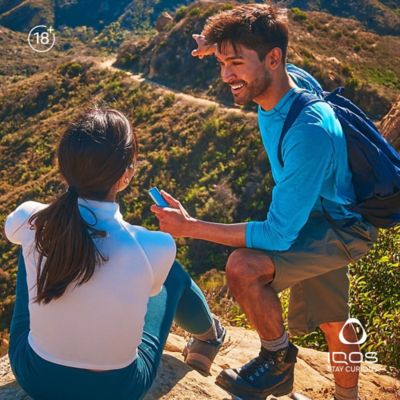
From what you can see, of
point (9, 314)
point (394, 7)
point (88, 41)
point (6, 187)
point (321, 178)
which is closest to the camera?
point (321, 178)

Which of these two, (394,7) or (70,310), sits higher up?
(70,310)

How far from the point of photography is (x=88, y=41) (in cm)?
7212

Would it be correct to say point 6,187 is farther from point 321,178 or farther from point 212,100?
point 321,178

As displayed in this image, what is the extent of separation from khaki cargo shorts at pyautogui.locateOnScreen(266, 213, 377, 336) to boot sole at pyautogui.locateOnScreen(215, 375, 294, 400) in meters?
0.28

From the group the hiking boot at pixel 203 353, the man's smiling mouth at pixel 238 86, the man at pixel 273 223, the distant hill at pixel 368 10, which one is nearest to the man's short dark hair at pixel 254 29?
the man at pixel 273 223

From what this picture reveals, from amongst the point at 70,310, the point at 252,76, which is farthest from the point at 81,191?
the point at 252,76

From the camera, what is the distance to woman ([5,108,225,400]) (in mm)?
2086

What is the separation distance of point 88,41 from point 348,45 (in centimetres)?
4872

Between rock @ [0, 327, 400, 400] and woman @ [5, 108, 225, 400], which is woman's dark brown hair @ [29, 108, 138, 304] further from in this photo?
rock @ [0, 327, 400, 400]

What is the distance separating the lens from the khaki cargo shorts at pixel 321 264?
8.70 feet

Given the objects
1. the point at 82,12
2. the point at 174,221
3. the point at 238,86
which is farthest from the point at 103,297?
the point at 82,12

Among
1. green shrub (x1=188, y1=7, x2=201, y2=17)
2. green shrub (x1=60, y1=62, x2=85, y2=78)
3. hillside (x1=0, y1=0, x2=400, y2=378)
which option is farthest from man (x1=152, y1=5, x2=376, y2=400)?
green shrub (x1=60, y1=62, x2=85, y2=78)

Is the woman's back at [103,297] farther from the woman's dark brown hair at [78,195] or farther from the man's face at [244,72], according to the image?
the man's face at [244,72]

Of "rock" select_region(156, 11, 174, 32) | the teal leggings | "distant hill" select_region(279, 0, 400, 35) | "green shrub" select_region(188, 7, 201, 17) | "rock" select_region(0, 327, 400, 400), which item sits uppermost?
the teal leggings
